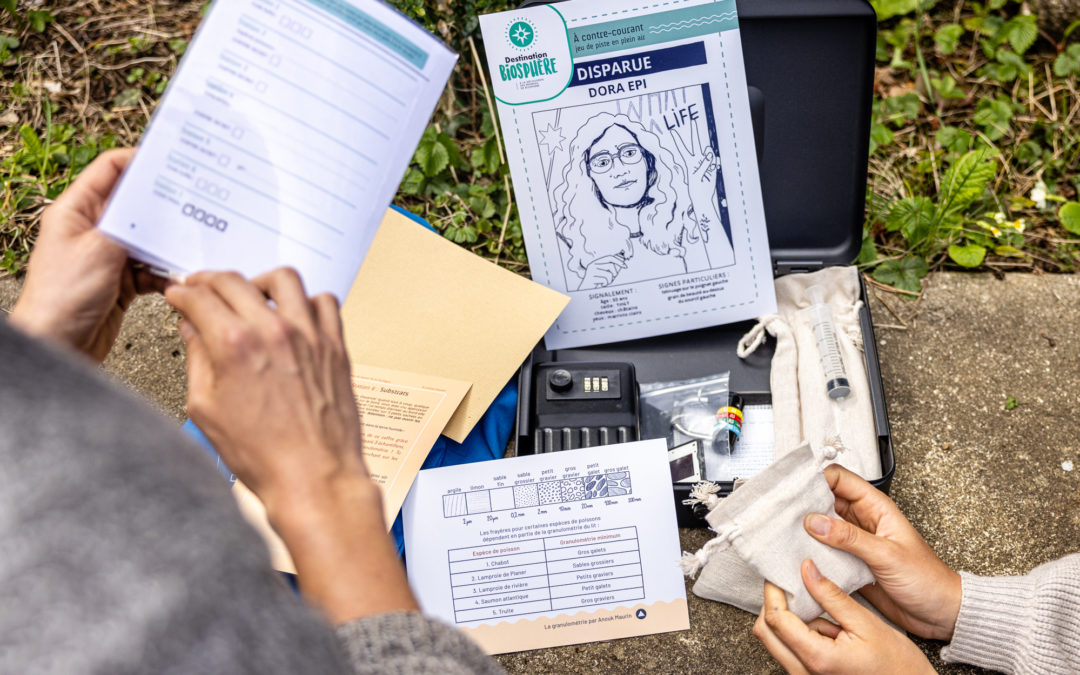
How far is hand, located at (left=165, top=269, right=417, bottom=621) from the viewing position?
1.77 ft

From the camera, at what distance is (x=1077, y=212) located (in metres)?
1.50

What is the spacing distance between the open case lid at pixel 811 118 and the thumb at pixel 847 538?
0.49 metres

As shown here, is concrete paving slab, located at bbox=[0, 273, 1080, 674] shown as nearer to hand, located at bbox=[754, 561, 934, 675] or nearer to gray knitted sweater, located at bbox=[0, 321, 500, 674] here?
hand, located at bbox=[754, 561, 934, 675]

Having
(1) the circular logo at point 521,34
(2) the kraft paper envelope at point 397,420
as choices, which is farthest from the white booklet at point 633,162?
(2) the kraft paper envelope at point 397,420

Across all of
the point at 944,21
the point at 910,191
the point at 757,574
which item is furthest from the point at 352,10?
the point at 944,21

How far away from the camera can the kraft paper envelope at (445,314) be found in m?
1.22

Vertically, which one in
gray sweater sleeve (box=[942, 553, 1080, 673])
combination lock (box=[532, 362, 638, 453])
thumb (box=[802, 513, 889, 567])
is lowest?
gray sweater sleeve (box=[942, 553, 1080, 673])

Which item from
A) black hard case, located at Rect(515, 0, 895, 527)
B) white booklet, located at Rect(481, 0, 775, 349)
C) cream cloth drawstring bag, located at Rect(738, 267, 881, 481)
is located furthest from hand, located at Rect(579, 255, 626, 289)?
cream cloth drawstring bag, located at Rect(738, 267, 881, 481)

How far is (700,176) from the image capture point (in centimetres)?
120

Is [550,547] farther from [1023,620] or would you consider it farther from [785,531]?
[1023,620]

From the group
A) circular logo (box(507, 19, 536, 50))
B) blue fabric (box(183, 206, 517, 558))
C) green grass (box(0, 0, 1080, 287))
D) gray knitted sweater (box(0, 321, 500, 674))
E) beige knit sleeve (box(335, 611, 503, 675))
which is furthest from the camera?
green grass (box(0, 0, 1080, 287))

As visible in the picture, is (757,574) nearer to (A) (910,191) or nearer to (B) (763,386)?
(B) (763,386)

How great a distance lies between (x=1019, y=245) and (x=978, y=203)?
0.12 meters

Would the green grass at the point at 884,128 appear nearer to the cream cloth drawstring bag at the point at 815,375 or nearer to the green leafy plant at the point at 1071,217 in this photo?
the green leafy plant at the point at 1071,217
